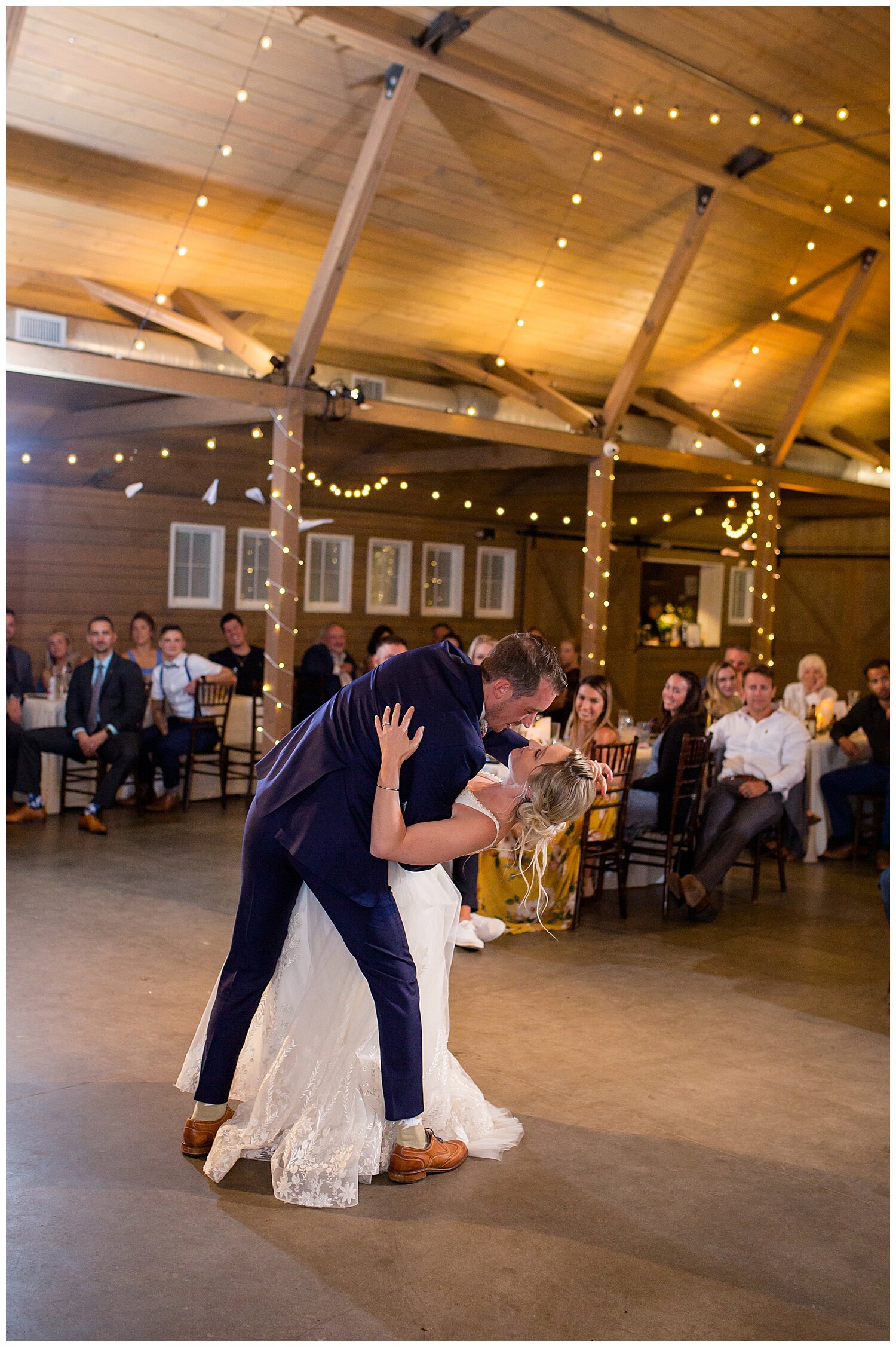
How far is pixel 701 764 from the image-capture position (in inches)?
269

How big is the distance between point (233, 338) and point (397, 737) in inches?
246

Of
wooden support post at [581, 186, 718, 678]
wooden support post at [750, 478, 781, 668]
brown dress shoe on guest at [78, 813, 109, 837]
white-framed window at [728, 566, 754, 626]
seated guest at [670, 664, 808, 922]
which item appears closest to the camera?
seated guest at [670, 664, 808, 922]

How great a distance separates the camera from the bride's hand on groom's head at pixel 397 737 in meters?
3.11

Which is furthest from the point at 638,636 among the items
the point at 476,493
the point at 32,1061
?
the point at 32,1061

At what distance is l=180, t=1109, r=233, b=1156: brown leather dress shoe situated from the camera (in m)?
3.48

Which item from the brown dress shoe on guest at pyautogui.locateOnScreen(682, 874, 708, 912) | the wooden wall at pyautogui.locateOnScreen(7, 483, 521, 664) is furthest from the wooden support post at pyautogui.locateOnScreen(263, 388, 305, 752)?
the brown dress shoe on guest at pyautogui.locateOnScreen(682, 874, 708, 912)

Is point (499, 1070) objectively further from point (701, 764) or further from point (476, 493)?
point (476, 493)

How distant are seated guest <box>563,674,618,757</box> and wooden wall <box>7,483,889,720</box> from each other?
6.10 meters

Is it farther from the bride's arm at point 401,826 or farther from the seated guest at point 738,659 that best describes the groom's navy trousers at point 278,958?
the seated guest at point 738,659

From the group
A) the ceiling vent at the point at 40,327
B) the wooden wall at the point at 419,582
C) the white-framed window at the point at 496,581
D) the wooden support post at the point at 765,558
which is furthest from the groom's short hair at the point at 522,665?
the white-framed window at the point at 496,581

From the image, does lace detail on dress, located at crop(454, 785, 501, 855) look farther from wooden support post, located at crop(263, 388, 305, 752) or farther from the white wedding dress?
wooden support post, located at crop(263, 388, 305, 752)

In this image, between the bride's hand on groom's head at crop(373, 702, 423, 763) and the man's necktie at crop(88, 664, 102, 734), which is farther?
the man's necktie at crop(88, 664, 102, 734)

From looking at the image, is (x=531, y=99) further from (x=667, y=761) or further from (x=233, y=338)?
(x=667, y=761)

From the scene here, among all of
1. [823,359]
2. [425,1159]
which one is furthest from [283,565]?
[823,359]
